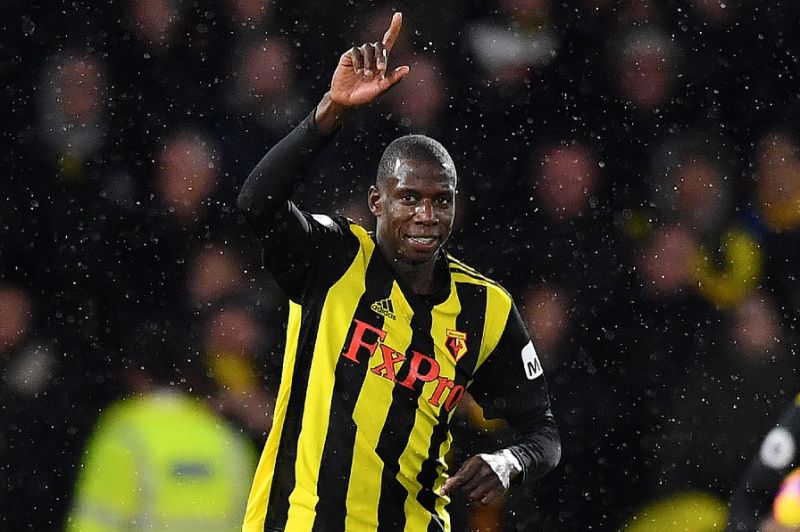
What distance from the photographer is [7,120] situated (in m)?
3.34

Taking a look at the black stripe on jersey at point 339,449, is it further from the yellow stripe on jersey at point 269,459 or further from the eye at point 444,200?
the eye at point 444,200

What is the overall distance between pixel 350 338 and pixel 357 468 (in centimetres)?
25

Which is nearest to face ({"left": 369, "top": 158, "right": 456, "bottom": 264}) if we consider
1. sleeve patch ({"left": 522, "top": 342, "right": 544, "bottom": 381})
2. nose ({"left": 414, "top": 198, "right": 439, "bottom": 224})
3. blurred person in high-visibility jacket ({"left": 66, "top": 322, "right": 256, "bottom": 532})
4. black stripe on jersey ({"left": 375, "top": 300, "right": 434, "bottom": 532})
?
nose ({"left": 414, "top": 198, "right": 439, "bottom": 224})

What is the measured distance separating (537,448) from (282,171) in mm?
786

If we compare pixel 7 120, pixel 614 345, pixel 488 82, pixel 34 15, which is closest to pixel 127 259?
pixel 7 120

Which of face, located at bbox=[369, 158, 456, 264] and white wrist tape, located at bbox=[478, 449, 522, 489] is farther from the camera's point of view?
face, located at bbox=[369, 158, 456, 264]

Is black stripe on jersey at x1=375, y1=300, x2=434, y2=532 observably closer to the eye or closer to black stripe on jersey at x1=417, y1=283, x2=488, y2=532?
black stripe on jersey at x1=417, y1=283, x2=488, y2=532

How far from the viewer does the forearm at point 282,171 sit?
2.20 metres

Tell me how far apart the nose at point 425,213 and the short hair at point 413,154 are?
3.5 inches

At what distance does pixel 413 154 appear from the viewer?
2408mm

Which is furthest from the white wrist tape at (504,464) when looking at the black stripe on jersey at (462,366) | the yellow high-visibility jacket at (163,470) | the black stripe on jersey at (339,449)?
the yellow high-visibility jacket at (163,470)

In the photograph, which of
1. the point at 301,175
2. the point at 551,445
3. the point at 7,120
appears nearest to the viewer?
the point at 301,175

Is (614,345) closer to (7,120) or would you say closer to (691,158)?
(691,158)

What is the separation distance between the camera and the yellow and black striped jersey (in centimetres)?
231
